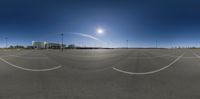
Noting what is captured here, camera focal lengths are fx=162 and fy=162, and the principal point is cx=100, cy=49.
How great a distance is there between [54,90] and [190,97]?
3.80 metres

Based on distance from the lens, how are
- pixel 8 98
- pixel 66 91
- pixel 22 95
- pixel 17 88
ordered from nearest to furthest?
pixel 8 98
pixel 22 95
pixel 66 91
pixel 17 88

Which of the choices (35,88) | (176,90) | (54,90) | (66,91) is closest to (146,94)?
(176,90)

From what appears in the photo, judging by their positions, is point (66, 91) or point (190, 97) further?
point (66, 91)

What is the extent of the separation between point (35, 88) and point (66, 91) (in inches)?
43.3

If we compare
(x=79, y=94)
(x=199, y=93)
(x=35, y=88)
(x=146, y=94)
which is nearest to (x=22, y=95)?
(x=35, y=88)

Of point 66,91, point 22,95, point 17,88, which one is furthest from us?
point 17,88

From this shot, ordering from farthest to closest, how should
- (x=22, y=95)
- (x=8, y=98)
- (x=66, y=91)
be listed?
(x=66, y=91) < (x=22, y=95) < (x=8, y=98)

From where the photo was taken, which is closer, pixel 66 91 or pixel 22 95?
pixel 22 95

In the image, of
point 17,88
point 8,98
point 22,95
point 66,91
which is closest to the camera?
point 8,98

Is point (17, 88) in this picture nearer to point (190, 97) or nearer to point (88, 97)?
point (88, 97)

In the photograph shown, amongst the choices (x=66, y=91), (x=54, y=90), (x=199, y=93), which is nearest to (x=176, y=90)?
(x=199, y=93)

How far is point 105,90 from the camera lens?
4961mm

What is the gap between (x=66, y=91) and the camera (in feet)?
15.7

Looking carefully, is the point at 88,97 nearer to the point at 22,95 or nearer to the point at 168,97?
the point at 22,95
